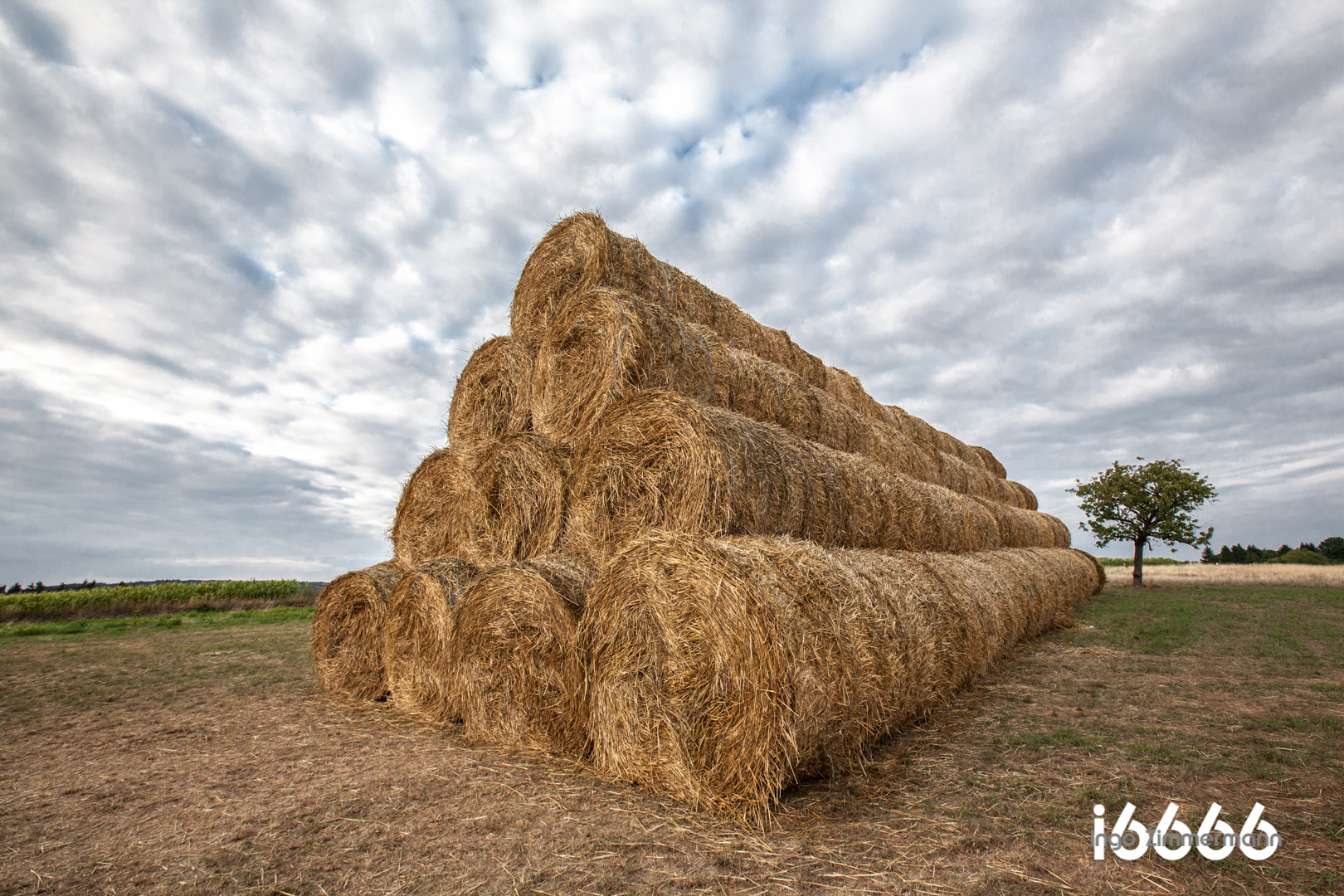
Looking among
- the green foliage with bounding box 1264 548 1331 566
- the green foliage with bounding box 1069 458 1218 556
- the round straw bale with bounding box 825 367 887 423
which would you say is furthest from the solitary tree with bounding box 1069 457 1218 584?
the green foliage with bounding box 1264 548 1331 566

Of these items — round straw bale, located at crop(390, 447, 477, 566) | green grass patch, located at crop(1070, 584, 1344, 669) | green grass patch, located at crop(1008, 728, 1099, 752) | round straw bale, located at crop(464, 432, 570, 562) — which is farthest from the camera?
green grass patch, located at crop(1070, 584, 1344, 669)

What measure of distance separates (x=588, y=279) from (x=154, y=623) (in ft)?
48.5

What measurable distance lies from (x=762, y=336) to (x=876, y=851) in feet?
21.8

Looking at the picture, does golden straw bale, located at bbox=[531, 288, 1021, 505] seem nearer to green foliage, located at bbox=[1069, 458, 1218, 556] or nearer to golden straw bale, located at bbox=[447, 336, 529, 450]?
golden straw bale, located at bbox=[447, 336, 529, 450]

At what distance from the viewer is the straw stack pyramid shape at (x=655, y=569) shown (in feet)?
12.5

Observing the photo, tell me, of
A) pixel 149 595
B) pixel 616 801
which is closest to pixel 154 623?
pixel 149 595

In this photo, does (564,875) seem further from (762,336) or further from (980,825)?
(762,336)

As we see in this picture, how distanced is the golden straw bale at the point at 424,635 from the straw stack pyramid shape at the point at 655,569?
0.07ft

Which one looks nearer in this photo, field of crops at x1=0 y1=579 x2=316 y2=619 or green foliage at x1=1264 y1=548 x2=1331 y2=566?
field of crops at x1=0 y1=579 x2=316 y2=619

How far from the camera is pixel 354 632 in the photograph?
6.66 m

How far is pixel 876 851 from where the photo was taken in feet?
10.2

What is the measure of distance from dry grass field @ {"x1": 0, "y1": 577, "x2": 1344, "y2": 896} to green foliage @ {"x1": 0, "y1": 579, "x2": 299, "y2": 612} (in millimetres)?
12392

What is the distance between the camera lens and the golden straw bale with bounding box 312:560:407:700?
6535 millimetres

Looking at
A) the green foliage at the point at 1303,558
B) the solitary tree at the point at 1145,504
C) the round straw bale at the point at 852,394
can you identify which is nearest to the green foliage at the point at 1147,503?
the solitary tree at the point at 1145,504
